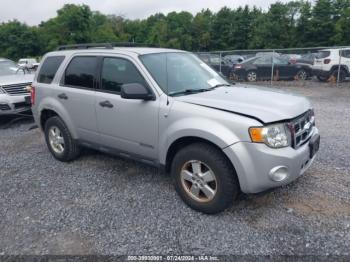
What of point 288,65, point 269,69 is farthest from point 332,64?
point 269,69

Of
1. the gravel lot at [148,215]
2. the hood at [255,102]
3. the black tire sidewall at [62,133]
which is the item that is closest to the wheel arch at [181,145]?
the hood at [255,102]

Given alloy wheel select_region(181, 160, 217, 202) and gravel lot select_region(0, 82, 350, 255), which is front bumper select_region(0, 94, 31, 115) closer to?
gravel lot select_region(0, 82, 350, 255)

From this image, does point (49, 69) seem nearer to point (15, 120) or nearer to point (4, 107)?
point (4, 107)

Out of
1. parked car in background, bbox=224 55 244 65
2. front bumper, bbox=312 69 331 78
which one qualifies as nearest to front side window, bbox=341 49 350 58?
front bumper, bbox=312 69 331 78

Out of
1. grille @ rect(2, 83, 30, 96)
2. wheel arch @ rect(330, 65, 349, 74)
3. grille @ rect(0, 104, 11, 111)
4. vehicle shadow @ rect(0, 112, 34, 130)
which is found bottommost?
vehicle shadow @ rect(0, 112, 34, 130)

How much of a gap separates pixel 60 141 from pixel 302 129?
12.2 ft

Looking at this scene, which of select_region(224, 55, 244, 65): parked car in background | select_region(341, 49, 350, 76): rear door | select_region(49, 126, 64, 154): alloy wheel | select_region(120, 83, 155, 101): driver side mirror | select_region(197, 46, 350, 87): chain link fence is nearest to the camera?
select_region(120, 83, 155, 101): driver side mirror

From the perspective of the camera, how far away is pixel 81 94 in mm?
4656

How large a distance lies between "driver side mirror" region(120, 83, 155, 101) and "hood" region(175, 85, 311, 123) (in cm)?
36

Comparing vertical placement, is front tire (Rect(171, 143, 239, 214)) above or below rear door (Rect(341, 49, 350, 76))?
below

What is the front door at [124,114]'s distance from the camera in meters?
3.89

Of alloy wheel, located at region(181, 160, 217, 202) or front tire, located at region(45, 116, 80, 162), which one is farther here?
front tire, located at region(45, 116, 80, 162)

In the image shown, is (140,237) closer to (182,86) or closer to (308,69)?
(182,86)

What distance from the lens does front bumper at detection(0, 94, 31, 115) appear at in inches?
306
